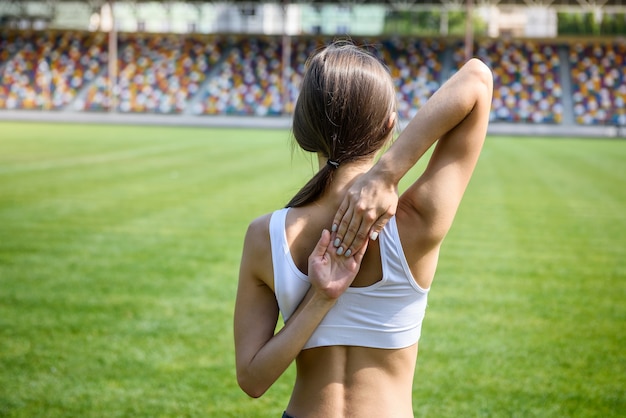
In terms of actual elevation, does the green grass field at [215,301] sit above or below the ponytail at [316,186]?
below

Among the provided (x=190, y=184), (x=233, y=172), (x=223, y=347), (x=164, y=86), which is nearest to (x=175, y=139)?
(x=233, y=172)

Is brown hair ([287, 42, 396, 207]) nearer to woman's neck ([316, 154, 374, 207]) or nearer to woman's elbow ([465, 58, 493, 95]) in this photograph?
woman's neck ([316, 154, 374, 207])

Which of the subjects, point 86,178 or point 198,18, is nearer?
point 86,178

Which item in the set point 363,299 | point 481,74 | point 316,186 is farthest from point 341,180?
point 481,74

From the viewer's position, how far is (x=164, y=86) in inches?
1647

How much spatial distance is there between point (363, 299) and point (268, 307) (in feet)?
0.89

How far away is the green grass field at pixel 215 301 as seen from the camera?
4609mm

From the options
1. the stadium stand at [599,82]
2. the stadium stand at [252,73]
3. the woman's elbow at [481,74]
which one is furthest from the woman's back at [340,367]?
the stadium stand at [252,73]

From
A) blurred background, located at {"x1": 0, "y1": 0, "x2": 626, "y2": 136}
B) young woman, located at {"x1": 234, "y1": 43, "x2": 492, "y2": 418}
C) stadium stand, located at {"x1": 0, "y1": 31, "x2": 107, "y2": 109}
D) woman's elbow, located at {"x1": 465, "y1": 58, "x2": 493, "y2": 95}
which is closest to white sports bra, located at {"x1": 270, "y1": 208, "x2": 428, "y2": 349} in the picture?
young woman, located at {"x1": 234, "y1": 43, "x2": 492, "y2": 418}

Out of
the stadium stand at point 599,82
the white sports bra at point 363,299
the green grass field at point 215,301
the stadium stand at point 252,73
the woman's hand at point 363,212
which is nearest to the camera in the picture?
the woman's hand at point 363,212

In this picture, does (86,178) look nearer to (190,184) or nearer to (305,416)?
(190,184)

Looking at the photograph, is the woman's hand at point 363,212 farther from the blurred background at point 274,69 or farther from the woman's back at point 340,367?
the blurred background at point 274,69

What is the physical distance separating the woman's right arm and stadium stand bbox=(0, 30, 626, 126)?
37629mm

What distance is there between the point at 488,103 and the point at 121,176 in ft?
45.9
